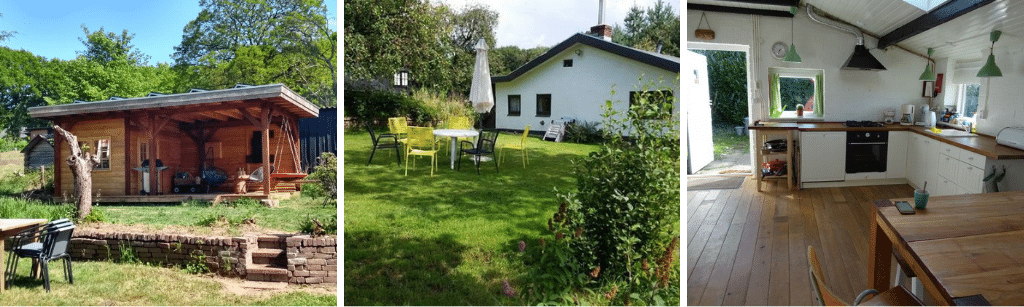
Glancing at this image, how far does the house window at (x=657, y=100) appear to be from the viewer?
278cm

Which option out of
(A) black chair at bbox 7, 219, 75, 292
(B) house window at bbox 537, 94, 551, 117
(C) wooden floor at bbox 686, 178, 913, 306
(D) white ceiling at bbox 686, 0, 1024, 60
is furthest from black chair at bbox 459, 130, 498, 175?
(D) white ceiling at bbox 686, 0, 1024, 60

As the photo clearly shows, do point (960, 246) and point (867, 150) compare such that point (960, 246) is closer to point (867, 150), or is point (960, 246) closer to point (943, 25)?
point (943, 25)

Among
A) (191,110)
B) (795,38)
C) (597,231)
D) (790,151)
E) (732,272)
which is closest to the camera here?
(597,231)

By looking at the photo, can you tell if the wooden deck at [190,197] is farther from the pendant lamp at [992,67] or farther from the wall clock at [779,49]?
the wall clock at [779,49]

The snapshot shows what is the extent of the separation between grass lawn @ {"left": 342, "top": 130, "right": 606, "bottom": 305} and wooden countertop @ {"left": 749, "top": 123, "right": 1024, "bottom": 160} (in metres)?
3.08

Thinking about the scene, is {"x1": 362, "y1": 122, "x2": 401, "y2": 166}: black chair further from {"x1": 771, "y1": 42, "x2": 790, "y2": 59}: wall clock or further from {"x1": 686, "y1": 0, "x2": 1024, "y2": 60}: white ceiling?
{"x1": 771, "y1": 42, "x2": 790, "y2": 59}: wall clock

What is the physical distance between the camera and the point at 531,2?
2754 mm

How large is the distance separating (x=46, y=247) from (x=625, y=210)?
3204 millimetres

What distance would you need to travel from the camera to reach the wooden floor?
3.17 meters

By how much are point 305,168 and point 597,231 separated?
1569mm

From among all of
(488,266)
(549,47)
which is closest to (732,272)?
(488,266)

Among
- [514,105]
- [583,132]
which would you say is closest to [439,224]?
[514,105]

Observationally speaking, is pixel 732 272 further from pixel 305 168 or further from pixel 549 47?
pixel 305 168

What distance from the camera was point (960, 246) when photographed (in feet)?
6.75
